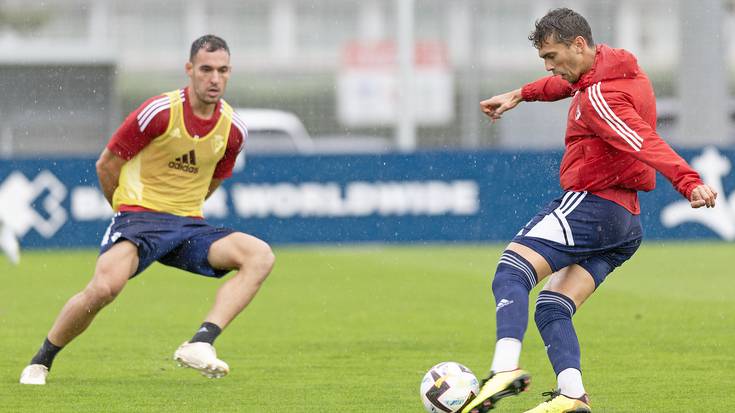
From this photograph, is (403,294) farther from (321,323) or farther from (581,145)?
(581,145)

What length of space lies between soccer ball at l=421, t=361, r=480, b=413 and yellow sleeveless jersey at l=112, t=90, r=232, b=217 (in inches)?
85.3

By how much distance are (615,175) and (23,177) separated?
11.8 m

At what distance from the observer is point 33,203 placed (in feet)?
55.9

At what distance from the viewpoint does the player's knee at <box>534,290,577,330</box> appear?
21.0 feet

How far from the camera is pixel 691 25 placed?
19.1 m

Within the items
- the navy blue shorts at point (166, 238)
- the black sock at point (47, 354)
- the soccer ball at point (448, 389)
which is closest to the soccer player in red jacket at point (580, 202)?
the soccer ball at point (448, 389)

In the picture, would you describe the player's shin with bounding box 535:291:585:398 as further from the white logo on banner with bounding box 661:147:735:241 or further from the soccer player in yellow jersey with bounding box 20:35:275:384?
the white logo on banner with bounding box 661:147:735:241

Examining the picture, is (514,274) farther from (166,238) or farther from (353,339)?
(353,339)

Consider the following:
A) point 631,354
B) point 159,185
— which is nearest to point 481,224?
point 631,354

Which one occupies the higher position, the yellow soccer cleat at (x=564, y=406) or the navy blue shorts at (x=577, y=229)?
the navy blue shorts at (x=577, y=229)

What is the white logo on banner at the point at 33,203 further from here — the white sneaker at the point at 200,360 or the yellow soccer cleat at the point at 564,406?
the yellow soccer cleat at the point at 564,406

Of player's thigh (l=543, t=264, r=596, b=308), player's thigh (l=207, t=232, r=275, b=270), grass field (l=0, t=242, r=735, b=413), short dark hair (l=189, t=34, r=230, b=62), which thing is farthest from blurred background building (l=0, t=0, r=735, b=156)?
player's thigh (l=543, t=264, r=596, b=308)

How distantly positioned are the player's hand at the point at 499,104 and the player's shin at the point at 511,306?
942mm

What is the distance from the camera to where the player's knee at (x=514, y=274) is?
6.20m
